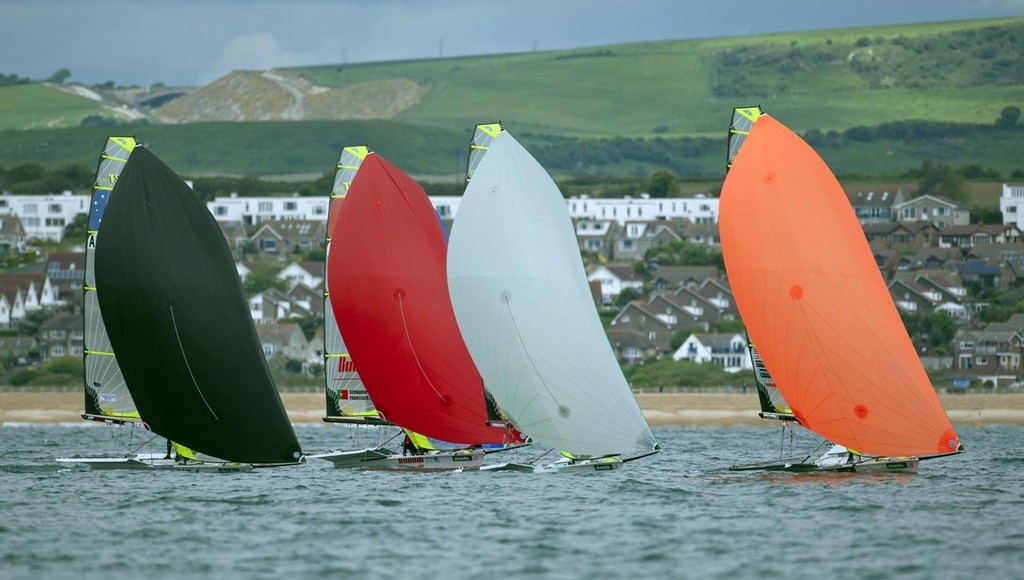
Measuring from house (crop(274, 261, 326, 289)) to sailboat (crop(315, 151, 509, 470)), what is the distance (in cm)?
7682

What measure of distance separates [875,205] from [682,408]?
7523 centimetres

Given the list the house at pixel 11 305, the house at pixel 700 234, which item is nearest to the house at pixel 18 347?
the house at pixel 11 305

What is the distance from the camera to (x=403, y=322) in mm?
41125

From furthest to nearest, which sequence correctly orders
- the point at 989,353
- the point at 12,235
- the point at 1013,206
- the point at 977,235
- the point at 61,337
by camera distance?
the point at 12,235 < the point at 1013,206 < the point at 977,235 < the point at 61,337 < the point at 989,353

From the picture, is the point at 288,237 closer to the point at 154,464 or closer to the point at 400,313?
the point at 400,313

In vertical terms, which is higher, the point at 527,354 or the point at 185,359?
the point at 527,354

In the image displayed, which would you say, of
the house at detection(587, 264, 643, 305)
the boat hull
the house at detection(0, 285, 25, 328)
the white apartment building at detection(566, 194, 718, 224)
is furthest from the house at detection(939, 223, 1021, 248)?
the boat hull

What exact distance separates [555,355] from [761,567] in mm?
10333

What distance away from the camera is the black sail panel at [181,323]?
127ft

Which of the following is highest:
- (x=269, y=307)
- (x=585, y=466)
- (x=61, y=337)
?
(x=269, y=307)

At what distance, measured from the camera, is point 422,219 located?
1656 inches

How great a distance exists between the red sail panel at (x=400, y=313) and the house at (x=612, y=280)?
243 ft

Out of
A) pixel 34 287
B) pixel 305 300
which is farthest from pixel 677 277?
pixel 34 287

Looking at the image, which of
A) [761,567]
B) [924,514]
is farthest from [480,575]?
[924,514]
